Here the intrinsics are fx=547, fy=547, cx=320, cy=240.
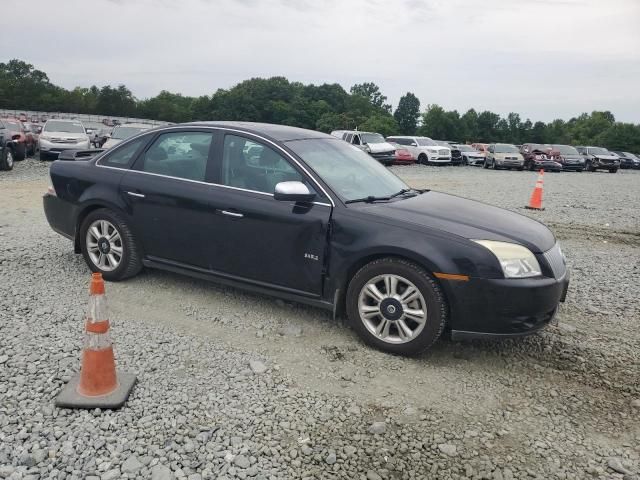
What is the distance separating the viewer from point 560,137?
9944 centimetres

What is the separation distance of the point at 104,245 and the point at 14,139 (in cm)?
1522

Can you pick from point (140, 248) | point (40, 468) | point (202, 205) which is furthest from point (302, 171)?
point (40, 468)

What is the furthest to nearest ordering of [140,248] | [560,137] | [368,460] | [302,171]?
[560,137]
[140,248]
[302,171]
[368,460]

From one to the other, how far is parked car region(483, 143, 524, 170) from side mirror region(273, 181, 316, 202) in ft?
95.7

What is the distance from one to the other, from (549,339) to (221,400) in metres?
2.79

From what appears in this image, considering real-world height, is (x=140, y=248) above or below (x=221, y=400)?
above

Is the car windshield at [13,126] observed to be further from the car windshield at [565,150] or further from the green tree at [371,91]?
the green tree at [371,91]

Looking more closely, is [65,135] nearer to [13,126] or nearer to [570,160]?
[13,126]

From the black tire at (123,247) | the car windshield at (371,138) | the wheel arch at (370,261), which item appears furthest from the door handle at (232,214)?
the car windshield at (371,138)

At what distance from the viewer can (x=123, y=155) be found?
5.40 m

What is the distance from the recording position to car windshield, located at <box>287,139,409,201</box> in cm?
455

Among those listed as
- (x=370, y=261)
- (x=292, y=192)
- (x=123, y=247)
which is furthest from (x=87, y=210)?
(x=370, y=261)

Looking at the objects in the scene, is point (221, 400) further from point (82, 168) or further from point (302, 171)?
point (82, 168)

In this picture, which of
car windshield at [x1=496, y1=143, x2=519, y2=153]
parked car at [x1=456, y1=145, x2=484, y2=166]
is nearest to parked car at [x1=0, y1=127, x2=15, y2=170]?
parked car at [x1=456, y1=145, x2=484, y2=166]
